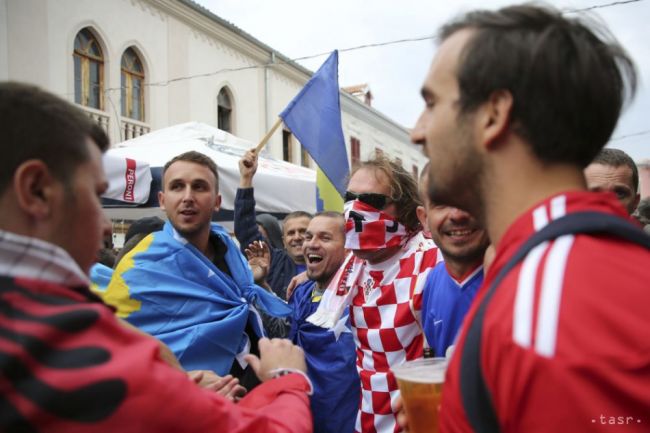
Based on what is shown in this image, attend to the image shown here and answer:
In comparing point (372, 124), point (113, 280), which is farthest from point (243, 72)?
point (113, 280)

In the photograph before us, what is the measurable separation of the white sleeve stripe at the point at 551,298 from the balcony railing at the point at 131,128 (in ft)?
36.0

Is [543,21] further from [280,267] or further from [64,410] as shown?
[280,267]

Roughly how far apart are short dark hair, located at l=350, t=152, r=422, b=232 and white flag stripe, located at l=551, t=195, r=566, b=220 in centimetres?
164

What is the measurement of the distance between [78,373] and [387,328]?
1.52 metres

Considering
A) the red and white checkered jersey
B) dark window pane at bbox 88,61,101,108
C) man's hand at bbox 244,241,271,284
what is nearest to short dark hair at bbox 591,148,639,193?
the red and white checkered jersey

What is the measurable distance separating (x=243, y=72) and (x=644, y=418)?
588 inches

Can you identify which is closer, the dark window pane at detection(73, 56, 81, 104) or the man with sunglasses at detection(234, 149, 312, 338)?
the man with sunglasses at detection(234, 149, 312, 338)

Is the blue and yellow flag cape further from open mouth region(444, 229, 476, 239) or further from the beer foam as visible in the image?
the beer foam

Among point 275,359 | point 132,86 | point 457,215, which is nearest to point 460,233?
point 457,215

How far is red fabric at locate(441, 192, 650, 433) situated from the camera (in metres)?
0.70

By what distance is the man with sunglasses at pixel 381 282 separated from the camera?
2.25m

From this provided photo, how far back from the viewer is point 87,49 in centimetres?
1016

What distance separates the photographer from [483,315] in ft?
2.70

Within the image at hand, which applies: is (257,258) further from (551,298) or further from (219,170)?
(551,298)
